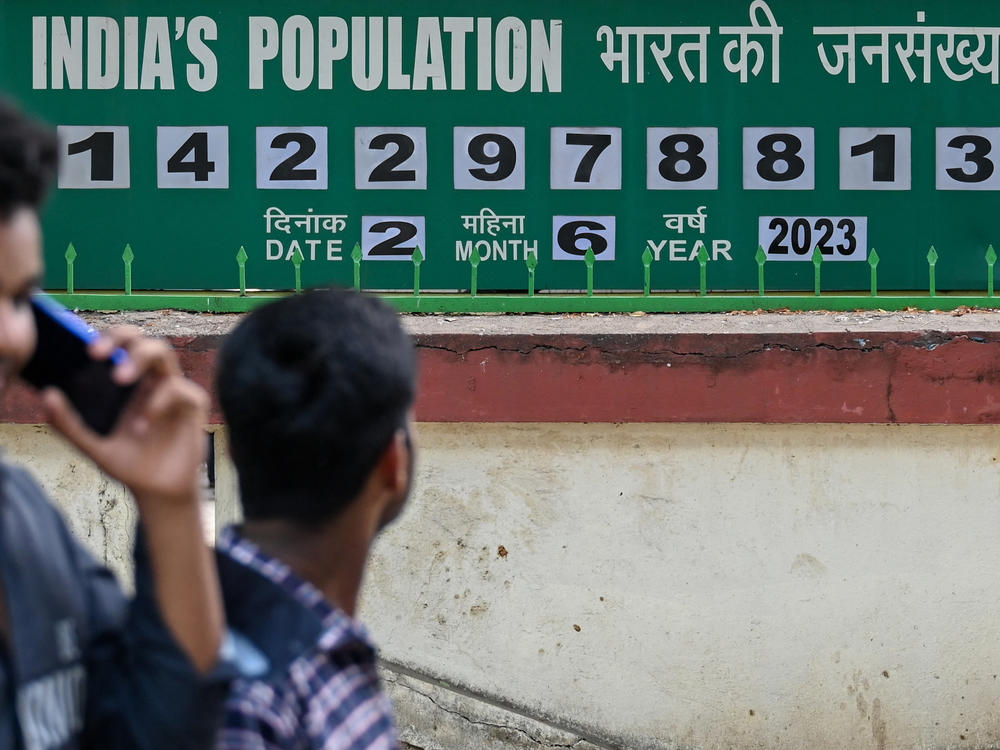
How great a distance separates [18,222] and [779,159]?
3366 mm

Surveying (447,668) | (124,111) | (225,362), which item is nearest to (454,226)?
(124,111)

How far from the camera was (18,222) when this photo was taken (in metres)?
0.99

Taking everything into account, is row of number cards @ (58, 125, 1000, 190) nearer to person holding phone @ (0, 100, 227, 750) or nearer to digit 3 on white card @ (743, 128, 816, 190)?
digit 3 on white card @ (743, 128, 816, 190)

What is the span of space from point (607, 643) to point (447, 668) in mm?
435

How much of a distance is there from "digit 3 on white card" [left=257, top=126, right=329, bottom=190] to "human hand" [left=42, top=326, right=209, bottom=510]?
310 cm

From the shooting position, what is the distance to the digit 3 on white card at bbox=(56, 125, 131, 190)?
162 inches

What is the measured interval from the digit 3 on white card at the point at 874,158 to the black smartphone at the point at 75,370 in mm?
3362

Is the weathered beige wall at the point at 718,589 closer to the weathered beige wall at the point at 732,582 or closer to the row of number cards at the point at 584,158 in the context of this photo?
the weathered beige wall at the point at 732,582

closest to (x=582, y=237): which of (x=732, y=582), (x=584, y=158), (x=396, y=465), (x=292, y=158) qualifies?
(x=584, y=158)

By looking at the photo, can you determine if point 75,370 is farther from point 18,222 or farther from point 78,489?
point 78,489

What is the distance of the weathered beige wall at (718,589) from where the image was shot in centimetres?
357

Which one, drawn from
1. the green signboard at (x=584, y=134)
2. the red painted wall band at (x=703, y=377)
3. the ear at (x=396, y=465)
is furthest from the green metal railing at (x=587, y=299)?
the ear at (x=396, y=465)

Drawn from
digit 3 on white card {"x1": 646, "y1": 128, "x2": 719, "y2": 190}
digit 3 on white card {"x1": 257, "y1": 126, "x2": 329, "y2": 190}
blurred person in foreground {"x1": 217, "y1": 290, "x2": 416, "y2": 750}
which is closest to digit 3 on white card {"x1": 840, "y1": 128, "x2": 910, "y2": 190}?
digit 3 on white card {"x1": 646, "y1": 128, "x2": 719, "y2": 190}

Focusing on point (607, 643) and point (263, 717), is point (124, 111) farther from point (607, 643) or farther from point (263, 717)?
point (263, 717)
